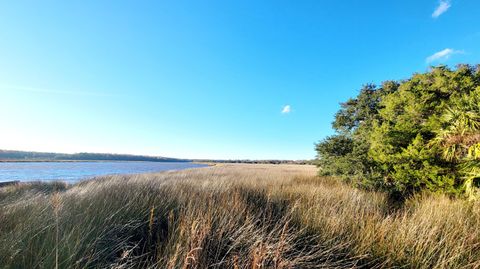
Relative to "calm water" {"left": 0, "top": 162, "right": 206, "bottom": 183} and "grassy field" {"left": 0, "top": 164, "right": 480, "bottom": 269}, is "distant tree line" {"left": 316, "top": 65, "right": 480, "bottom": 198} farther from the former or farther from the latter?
"calm water" {"left": 0, "top": 162, "right": 206, "bottom": 183}

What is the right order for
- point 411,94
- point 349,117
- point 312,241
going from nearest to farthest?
point 312,241
point 411,94
point 349,117

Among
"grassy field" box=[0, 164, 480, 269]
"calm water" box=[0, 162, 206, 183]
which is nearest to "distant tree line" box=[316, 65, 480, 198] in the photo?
"grassy field" box=[0, 164, 480, 269]

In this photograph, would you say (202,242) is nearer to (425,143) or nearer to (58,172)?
(425,143)

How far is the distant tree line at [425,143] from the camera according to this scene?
612 centimetres

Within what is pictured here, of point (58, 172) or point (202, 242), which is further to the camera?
point (58, 172)

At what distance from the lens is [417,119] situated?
9133 millimetres

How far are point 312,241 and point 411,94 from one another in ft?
32.1

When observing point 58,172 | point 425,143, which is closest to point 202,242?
point 425,143

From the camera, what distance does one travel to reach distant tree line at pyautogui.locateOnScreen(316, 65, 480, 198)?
6.12 m

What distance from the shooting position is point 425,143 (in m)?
7.81

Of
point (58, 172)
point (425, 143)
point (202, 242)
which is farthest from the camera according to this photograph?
point (58, 172)

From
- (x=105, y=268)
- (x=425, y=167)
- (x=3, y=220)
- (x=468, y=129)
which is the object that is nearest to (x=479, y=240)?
(x=468, y=129)

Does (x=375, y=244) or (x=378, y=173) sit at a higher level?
(x=378, y=173)

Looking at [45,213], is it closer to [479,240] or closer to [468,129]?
[479,240]
